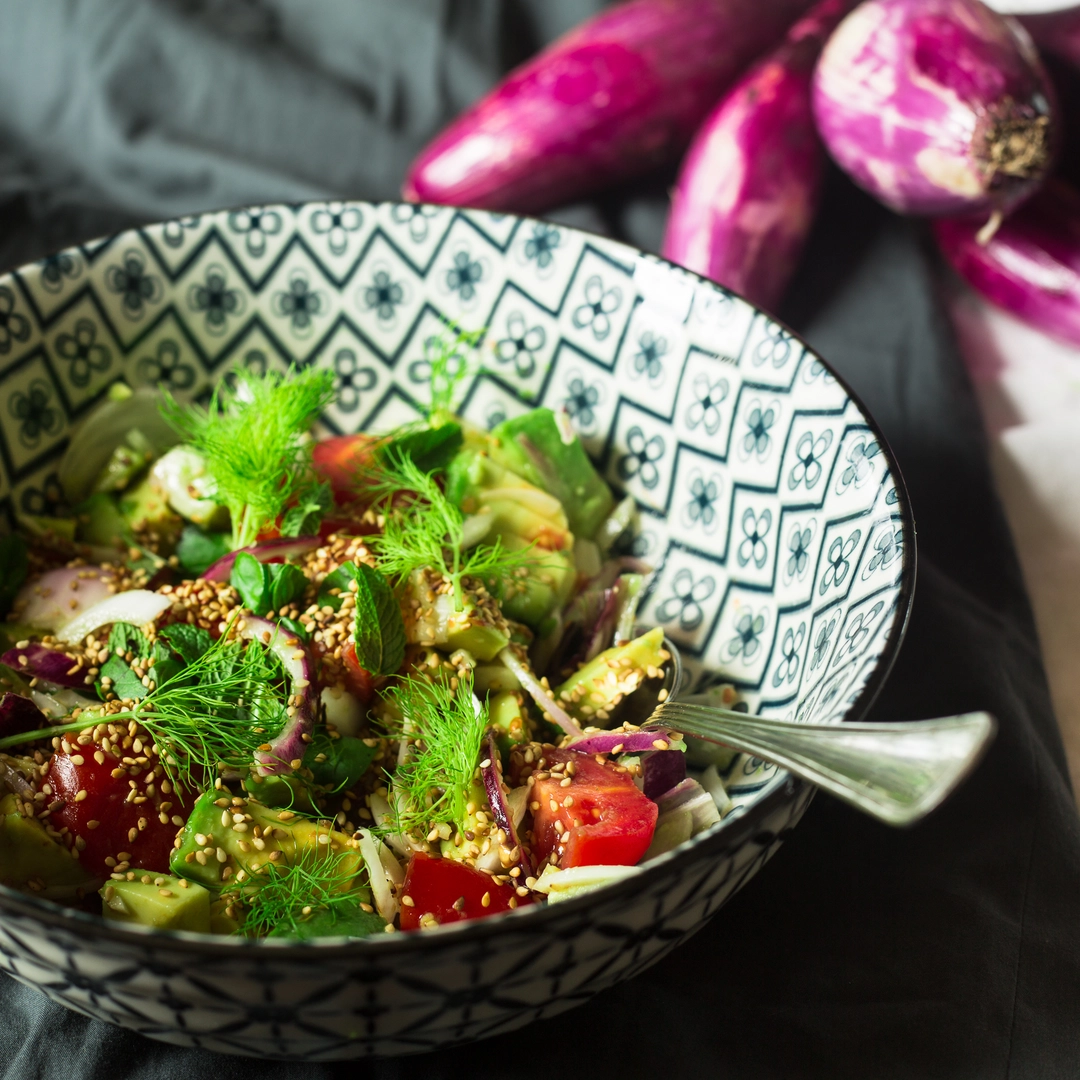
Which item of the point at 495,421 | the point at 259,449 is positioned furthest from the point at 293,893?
the point at 495,421

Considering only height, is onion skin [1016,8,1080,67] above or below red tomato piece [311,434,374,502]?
above

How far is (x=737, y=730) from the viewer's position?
3.73 ft

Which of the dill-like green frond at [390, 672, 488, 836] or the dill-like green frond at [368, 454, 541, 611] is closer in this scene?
the dill-like green frond at [390, 672, 488, 836]

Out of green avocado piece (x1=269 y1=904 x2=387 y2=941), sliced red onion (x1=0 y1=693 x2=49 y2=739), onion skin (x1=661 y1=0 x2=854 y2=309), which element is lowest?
green avocado piece (x1=269 y1=904 x2=387 y2=941)

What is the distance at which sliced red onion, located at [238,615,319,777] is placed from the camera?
4.19 ft

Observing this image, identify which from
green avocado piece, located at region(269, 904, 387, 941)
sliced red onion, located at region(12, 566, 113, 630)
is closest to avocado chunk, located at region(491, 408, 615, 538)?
sliced red onion, located at region(12, 566, 113, 630)

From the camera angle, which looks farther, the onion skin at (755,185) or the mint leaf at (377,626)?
the onion skin at (755,185)

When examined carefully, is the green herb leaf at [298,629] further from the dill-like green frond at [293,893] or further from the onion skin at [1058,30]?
the onion skin at [1058,30]

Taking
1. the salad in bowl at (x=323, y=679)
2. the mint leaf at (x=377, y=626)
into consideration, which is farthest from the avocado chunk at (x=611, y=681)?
the mint leaf at (x=377, y=626)

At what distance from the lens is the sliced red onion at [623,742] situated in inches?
51.6

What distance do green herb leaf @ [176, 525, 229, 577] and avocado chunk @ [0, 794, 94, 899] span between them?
456 mm

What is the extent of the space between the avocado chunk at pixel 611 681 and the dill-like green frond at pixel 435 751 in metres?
0.14

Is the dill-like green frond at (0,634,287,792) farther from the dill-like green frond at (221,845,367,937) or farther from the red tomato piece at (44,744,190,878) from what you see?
the dill-like green frond at (221,845,367,937)

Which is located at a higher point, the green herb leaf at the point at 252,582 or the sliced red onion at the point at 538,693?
the green herb leaf at the point at 252,582
